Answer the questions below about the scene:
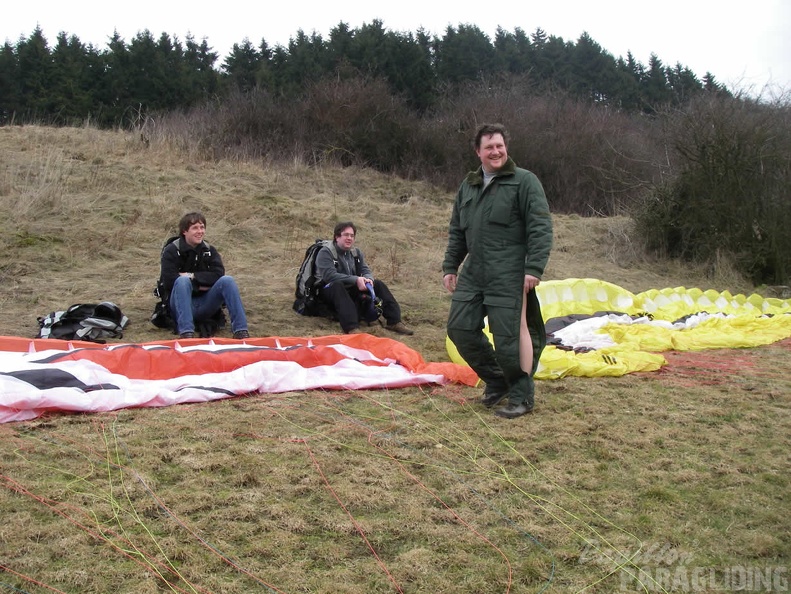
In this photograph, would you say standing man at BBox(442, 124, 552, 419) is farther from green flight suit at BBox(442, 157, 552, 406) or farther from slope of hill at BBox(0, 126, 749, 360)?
slope of hill at BBox(0, 126, 749, 360)

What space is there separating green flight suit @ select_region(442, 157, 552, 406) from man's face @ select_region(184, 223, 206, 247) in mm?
2631

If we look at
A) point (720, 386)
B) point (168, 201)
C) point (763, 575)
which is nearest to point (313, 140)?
point (168, 201)

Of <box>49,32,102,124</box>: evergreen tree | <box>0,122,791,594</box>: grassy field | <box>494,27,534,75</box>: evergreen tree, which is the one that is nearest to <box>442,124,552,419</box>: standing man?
<box>0,122,791,594</box>: grassy field

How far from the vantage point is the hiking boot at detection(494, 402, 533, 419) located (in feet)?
12.5

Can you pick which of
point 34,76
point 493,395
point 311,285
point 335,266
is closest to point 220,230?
point 311,285

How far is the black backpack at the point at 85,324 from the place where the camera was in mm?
5441

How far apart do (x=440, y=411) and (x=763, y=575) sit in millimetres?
1933

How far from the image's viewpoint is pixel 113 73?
73.1ft

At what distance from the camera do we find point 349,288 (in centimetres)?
639

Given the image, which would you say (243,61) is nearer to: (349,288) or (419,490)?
(349,288)

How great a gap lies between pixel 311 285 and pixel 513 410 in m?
3.04

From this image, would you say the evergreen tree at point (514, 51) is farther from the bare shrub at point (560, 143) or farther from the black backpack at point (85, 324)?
the black backpack at point (85, 324)

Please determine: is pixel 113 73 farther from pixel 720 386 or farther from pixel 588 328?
pixel 720 386

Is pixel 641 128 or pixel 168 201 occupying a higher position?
pixel 641 128
